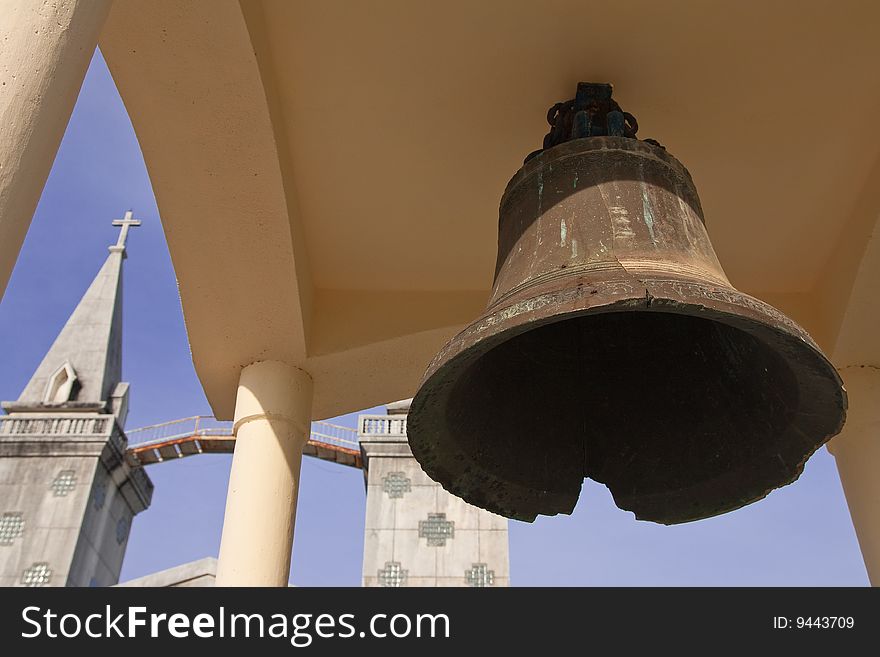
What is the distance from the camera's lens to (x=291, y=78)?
11.2 ft

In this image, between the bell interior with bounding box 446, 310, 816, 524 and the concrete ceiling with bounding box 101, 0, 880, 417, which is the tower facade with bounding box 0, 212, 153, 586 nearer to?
the concrete ceiling with bounding box 101, 0, 880, 417

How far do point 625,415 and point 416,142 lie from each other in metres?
1.41

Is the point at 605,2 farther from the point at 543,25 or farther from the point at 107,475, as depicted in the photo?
the point at 107,475

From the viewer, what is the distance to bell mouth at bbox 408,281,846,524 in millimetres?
2627

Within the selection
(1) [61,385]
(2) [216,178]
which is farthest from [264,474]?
(1) [61,385]

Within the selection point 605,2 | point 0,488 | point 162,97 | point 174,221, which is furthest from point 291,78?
point 0,488

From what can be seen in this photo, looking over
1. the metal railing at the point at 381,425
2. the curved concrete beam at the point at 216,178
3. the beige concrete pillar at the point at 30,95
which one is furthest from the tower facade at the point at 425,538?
the beige concrete pillar at the point at 30,95

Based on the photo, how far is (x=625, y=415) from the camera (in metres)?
Result: 3.13

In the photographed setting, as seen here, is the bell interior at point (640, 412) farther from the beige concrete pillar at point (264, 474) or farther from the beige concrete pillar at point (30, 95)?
the beige concrete pillar at point (30, 95)

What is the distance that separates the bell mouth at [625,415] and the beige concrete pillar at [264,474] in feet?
3.48

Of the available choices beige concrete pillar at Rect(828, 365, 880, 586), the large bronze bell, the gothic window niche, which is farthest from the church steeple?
the large bronze bell

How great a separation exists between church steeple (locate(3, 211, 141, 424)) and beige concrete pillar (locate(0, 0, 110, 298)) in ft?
88.3

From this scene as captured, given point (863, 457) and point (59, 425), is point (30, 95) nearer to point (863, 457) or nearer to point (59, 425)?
point (863, 457)
